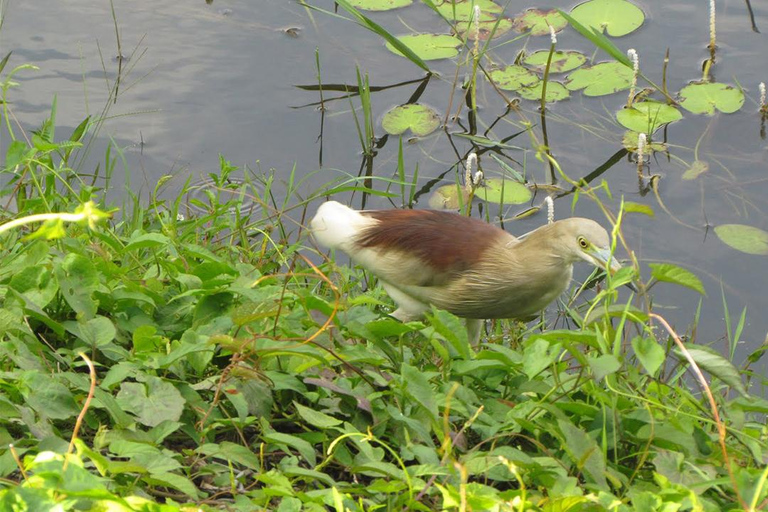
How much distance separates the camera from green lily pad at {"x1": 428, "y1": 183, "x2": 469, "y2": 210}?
5.39m

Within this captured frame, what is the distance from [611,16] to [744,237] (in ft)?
6.09

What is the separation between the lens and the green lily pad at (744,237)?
5.15 meters

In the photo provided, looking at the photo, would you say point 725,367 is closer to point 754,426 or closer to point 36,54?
point 754,426

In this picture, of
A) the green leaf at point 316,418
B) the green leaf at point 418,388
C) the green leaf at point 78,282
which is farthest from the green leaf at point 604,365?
the green leaf at point 78,282

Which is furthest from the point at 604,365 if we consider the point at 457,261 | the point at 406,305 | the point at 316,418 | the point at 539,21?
the point at 539,21

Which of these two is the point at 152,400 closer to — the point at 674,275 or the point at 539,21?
the point at 674,275

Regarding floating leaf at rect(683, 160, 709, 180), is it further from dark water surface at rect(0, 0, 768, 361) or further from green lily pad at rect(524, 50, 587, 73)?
green lily pad at rect(524, 50, 587, 73)

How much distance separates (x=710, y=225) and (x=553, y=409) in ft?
10.2

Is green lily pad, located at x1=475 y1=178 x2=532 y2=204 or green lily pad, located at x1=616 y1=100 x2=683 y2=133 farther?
green lily pad, located at x1=616 y1=100 x2=683 y2=133

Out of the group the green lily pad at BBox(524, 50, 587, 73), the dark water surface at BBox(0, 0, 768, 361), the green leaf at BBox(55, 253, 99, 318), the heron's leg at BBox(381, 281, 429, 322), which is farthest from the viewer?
the green lily pad at BBox(524, 50, 587, 73)

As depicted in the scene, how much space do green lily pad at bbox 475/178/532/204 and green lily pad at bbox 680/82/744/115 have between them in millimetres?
1147

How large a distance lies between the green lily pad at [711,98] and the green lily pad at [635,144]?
0.31m

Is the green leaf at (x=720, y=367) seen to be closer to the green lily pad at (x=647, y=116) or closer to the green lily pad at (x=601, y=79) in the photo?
the green lily pad at (x=647, y=116)

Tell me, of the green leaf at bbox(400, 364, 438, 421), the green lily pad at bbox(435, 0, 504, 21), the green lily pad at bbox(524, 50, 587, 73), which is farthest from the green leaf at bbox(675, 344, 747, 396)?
the green lily pad at bbox(435, 0, 504, 21)
